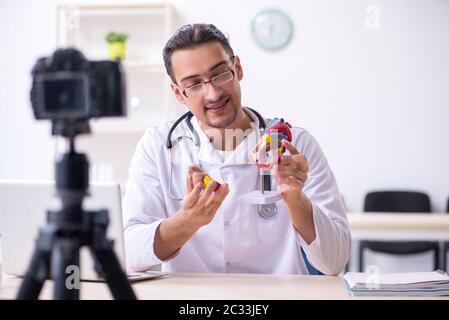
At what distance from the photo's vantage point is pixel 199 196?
1033 millimetres

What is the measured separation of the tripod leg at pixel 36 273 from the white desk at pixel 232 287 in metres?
0.39

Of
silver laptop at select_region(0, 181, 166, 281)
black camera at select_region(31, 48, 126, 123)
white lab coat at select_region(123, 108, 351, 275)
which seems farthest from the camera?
white lab coat at select_region(123, 108, 351, 275)

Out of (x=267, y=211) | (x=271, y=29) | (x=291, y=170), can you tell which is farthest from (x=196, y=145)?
(x=271, y=29)

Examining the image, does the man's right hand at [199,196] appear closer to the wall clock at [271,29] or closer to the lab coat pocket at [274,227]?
the lab coat pocket at [274,227]

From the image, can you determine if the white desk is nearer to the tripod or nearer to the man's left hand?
the man's left hand

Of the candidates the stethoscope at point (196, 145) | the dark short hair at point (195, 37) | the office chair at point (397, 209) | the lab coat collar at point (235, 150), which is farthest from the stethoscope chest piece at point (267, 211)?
the office chair at point (397, 209)

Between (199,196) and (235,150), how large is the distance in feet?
0.99

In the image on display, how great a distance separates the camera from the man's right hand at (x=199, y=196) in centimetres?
102

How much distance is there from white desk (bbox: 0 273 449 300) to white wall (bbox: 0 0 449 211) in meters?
1.28

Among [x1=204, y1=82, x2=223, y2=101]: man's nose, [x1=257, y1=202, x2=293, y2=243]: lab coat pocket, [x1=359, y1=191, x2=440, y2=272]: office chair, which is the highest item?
[x1=204, y1=82, x2=223, y2=101]: man's nose

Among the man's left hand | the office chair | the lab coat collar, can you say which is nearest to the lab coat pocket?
the lab coat collar

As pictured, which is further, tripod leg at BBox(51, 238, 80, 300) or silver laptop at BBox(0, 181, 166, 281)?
silver laptop at BBox(0, 181, 166, 281)

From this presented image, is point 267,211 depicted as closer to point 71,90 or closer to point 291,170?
point 291,170

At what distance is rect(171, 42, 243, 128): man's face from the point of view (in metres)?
1.20
